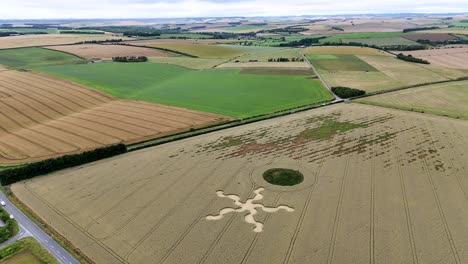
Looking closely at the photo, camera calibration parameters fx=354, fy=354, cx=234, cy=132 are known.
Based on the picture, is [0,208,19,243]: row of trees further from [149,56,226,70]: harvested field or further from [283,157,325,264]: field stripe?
[149,56,226,70]: harvested field

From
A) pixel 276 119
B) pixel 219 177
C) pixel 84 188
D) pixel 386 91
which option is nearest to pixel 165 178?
pixel 219 177

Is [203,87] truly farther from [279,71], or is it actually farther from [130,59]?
[130,59]

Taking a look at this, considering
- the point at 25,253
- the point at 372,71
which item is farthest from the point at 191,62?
the point at 25,253

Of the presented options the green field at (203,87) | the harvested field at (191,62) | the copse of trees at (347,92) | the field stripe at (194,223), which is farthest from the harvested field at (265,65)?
the field stripe at (194,223)

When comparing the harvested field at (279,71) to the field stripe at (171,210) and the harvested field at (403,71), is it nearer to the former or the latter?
the harvested field at (403,71)

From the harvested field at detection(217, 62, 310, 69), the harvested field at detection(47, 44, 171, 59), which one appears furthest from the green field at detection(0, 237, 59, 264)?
the harvested field at detection(47, 44, 171, 59)

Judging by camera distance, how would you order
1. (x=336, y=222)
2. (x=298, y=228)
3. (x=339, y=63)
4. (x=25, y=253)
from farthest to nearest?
1. (x=339, y=63)
2. (x=336, y=222)
3. (x=298, y=228)
4. (x=25, y=253)
